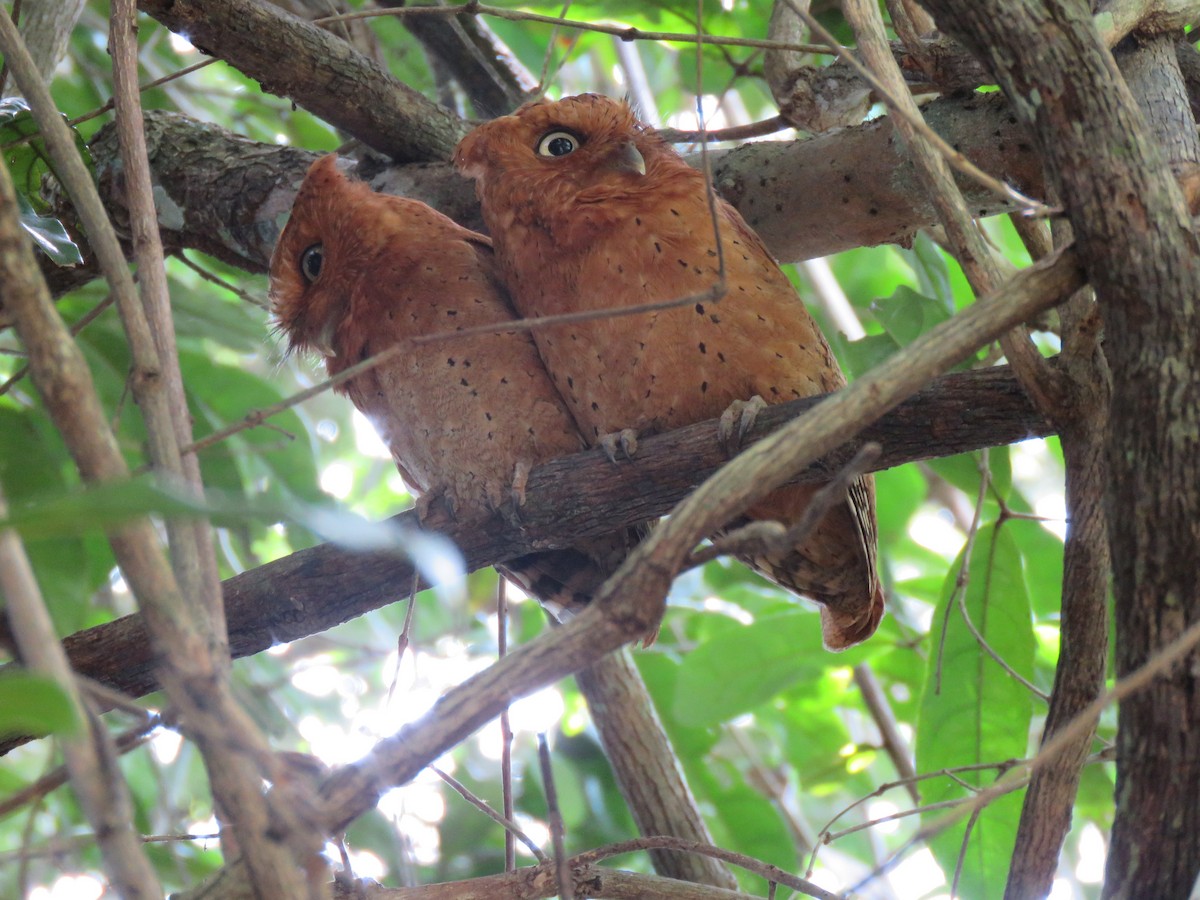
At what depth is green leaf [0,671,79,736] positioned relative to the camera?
75cm

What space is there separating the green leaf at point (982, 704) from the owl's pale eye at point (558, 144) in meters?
1.32

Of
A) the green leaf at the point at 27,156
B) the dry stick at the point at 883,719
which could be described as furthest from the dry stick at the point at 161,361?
the dry stick at the point at 883,719

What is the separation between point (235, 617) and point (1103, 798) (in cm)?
254

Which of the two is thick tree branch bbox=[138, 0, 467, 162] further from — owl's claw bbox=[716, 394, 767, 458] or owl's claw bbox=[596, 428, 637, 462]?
owl's claw bbox=[716, 394, 767, 458]

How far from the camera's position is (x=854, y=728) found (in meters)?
5.21

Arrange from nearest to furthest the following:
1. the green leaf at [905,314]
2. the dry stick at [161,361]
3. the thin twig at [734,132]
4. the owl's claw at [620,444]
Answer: the dry stick at [161,361], the owl's claw at [620,444], the green leaf at [905,314], the thin twig at [734,132]

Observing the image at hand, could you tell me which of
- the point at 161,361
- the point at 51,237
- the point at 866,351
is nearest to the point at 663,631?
the point at 866,351

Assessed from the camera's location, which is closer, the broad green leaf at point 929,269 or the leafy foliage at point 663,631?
the leafy foliage at point 663,631

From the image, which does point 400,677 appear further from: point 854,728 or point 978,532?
point 854,728

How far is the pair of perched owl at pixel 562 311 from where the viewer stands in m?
2.34

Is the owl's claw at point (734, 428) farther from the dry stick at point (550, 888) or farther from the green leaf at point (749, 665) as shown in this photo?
the green leaf at point (749, 665)

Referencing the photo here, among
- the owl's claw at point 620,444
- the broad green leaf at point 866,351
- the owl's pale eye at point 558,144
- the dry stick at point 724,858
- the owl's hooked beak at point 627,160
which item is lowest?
the dry stick at point 724,858

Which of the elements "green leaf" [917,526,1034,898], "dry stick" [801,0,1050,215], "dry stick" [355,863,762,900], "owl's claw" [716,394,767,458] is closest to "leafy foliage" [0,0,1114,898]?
"green leaf" [917,526,1034,898]

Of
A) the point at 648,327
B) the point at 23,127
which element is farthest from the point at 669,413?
the point at 23,127
